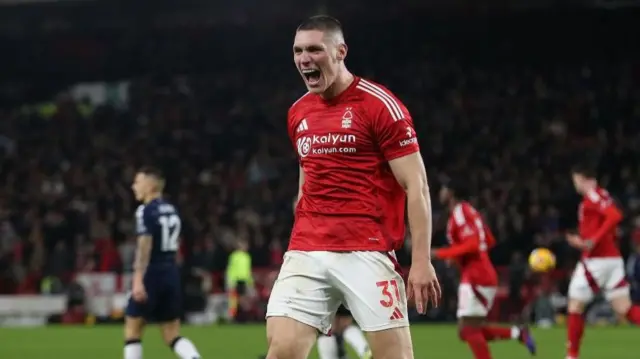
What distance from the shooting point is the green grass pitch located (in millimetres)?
13742

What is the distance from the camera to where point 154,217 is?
34.4 ft

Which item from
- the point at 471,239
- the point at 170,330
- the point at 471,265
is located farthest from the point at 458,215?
the point at 170,330

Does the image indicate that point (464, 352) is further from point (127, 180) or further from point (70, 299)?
point (127, 180)

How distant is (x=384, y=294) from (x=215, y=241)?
16393mm

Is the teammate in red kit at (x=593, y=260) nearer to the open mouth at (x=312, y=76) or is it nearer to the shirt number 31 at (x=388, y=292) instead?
the shirt number 31 at (x=388, y=292)

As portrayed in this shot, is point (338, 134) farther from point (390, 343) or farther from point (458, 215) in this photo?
point (458, 215)

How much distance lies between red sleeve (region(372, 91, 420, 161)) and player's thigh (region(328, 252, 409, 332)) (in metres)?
0.50

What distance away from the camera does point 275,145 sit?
25.7 meters

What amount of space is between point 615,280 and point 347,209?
6.97m

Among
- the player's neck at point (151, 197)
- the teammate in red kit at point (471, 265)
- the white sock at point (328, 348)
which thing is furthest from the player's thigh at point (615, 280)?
the player's neck at point (151, 197)

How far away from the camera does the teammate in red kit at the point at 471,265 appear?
34.1ft

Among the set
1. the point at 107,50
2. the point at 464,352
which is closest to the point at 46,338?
the point at 464,352

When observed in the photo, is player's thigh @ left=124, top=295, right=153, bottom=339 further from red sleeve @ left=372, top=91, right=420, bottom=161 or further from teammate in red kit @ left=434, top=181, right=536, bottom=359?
red sleeve @ left=372, top=91, right=420, bottom=161

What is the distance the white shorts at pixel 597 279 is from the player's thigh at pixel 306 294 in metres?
6.51
